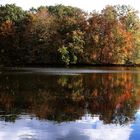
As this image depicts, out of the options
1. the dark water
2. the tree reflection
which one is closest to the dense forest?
the tree reflection

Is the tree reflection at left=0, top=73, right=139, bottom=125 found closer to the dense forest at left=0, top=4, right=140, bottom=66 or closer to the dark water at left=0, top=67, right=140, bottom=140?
the dark water at left=0, top=67, right=140, bottom=140

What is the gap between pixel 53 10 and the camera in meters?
110

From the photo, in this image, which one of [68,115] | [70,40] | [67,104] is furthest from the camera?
[70,40]

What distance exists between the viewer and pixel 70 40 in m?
83.2

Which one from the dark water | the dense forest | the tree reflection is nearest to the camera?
the dark water

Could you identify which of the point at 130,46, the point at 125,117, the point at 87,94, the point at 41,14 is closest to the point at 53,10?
the point at 41,14

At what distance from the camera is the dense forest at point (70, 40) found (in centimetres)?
8312

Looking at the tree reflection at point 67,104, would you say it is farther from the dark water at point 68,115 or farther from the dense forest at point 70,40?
the dense forest at point 70,40

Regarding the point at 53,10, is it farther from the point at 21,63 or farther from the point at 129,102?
the point at 129,102

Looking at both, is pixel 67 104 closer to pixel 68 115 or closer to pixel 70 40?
pixel 68 115

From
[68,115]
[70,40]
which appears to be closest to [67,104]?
[68,115]

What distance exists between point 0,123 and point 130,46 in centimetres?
7006

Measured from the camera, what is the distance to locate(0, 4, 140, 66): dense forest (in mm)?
83125

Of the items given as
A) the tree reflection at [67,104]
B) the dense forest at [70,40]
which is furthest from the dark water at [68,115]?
the dense forest at [70,40]
